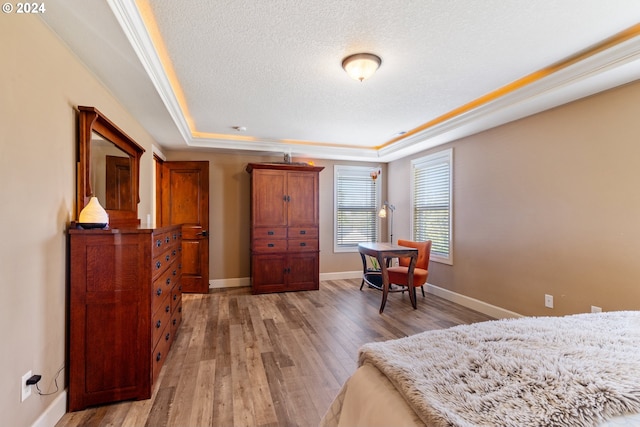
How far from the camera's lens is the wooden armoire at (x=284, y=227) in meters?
4.79

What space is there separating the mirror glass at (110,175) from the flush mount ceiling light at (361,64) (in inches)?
80.0

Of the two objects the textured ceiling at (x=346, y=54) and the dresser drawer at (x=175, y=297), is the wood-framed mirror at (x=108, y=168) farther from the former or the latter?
the dresser drawer at (x=175, y=297)

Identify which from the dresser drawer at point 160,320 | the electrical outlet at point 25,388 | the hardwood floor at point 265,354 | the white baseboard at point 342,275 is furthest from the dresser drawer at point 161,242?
the white baseboard at point 342,275

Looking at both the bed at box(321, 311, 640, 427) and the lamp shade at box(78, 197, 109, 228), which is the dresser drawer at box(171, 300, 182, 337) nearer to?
the lamp shade at box(78, 197, 109, 228)

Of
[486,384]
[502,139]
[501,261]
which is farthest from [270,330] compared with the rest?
[502,139]

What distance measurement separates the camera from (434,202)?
15.6 feet

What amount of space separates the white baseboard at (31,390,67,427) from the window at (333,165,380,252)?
4.44 m

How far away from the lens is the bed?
2.75ft

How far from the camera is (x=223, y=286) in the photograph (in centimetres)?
515

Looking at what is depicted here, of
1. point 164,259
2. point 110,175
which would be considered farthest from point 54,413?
point 110,175

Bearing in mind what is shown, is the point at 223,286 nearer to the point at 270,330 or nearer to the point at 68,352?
the point at 270,330

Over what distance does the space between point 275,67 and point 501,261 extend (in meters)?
3.33

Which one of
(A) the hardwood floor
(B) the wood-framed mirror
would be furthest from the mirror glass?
(A) the hardwood floor

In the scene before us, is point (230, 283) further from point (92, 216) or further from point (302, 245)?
point (92, 216)
